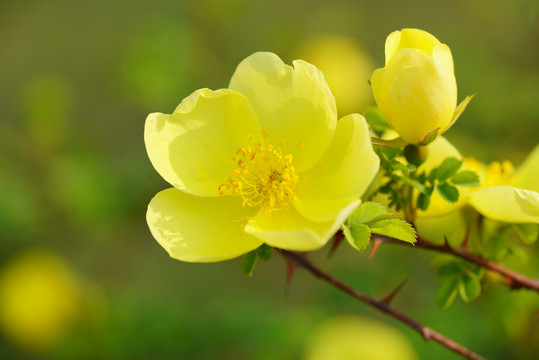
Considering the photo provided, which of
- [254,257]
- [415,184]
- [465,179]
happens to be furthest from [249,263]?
[465,179]

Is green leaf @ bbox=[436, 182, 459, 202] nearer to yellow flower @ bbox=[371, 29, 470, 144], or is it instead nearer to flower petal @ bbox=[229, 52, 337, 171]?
yellow flower @ bbox=[371, 29, 470, 144]

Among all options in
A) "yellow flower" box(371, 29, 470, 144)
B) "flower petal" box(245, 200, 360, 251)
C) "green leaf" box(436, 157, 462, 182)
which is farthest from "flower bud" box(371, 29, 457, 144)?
"flower petal" box(245, 200, 360, 251)

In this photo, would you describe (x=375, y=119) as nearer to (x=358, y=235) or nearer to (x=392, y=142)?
(x=392, y=142)

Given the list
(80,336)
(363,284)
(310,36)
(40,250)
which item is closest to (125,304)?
(80,336)

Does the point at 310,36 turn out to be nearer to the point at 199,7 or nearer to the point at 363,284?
the point at 199,7

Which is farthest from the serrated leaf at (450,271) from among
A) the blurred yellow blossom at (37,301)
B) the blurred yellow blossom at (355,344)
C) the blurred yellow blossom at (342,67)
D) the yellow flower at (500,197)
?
the blurred yellow blossom at (37,301)

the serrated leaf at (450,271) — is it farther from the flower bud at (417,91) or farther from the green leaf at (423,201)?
the flower bud at (417,91)
